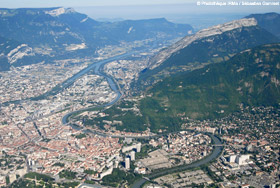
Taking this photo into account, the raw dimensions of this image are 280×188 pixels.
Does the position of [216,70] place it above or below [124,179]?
above

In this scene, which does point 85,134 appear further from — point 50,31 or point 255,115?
point 50,31

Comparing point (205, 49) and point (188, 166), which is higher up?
point (205, 49)

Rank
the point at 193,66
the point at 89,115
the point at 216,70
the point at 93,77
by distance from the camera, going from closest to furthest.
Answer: the point at 89,115 → the point at 216,70 → the point at 193,66 → the point at 93,77

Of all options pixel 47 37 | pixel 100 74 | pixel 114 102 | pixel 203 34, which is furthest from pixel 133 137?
pixel 47 37

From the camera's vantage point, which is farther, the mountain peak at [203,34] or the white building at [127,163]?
the mountain peak at [203,34]

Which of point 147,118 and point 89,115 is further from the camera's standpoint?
point 89,115

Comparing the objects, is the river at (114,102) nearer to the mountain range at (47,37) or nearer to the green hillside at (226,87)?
the green hillside at (226,87)

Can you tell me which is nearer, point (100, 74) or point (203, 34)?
point (100, 74)

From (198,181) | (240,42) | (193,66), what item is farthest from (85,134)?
(240,42)

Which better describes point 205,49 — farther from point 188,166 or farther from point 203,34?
point 188,166

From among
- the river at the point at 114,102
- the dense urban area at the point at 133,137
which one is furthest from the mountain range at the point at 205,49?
the river at the point at 114,102

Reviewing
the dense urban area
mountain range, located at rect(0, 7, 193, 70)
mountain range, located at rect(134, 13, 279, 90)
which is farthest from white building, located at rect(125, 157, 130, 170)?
mountain range, located at rect(0, 7, 193, 70)
